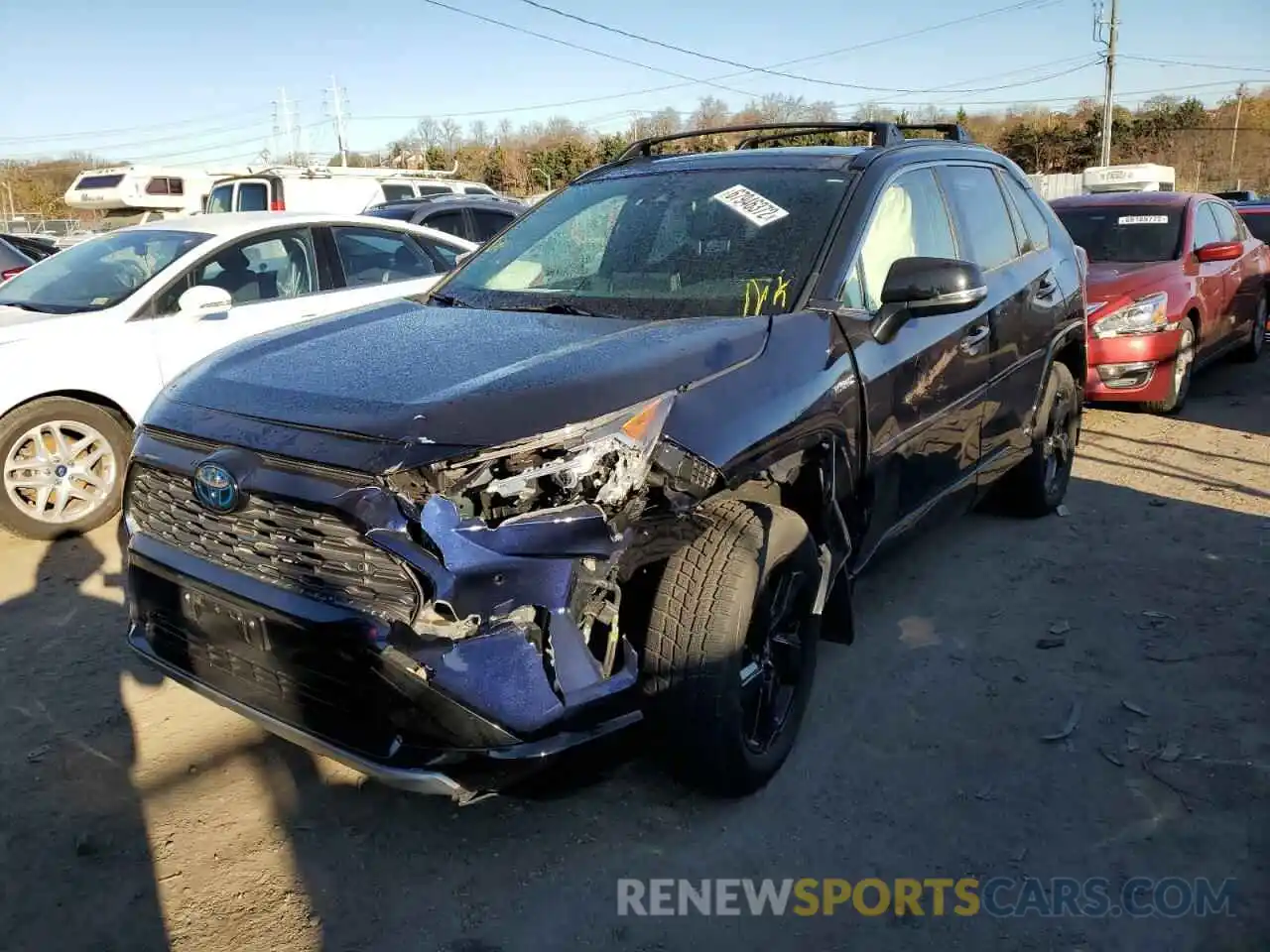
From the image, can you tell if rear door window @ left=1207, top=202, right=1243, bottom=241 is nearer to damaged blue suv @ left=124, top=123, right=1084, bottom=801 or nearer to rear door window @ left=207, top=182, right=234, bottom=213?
damaged blue suv @ left=124, top=123, right=1084, bottom=801

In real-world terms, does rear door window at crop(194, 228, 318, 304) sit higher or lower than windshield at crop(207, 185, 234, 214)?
lower

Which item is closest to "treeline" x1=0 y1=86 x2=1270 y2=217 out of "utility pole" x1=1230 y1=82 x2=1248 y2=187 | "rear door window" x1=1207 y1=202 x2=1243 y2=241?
"utility pole" x1=1230 y1=82 x2=1248 y2=187

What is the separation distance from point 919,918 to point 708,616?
0.93m

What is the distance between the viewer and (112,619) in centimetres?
428

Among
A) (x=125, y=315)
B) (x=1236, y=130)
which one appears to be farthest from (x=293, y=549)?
(x=1236, y=130)

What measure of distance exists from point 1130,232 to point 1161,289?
3.67 feet

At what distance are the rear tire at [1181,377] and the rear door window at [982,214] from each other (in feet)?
12.4

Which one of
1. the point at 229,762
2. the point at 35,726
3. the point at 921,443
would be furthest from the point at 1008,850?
the point at 35,726

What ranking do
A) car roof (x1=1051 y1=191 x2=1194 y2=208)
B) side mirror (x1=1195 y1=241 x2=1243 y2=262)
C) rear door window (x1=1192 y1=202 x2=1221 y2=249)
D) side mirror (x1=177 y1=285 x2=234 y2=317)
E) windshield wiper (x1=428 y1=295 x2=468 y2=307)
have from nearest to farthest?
windshield wiper (x1=428 y1=295 x2=468 y2=307) < side mirror (x1=177 y1=285 x2=234 y2=317) < side mirror (x1=1195 y1=241 x2=1243 y2=262) < rear door window (x1=1192 y1=202 x2=1221 y2=249) < car roof (x1=1051 y1=191 x2=1194 y2=208)

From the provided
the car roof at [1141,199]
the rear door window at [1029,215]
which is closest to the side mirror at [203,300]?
the rear door window at [1029,215]

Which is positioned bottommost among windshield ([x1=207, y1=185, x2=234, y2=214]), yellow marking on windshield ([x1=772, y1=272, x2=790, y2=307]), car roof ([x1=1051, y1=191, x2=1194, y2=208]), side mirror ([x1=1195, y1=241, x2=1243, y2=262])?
side mirror ([x1=1195, y1=241, x2=1243, y2=262])

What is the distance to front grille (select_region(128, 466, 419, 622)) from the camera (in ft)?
7.45

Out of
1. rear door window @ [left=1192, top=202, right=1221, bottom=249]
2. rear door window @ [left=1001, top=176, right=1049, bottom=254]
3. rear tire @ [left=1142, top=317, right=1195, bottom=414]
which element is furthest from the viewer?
rear door window @ [left=1192, top=202, right=1221, bottom=249]

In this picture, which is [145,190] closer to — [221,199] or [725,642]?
[221,199]
